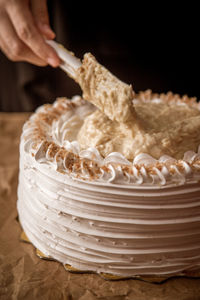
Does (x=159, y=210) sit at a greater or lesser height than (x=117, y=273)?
greater

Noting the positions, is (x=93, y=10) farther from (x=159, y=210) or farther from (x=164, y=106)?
(x=159, y=210)

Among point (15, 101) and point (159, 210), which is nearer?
point (159, 210)

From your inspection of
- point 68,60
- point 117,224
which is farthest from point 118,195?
point 68,60

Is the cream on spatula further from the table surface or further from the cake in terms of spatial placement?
the table surface

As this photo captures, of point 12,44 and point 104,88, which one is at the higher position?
point 12,44

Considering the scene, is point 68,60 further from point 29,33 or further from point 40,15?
point 40,15

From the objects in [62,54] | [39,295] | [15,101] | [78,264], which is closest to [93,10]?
[62,54]

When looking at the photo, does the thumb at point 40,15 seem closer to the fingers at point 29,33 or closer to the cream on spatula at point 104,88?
the fingers at point 29,33

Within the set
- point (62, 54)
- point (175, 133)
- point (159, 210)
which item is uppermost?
point (62, 54)
